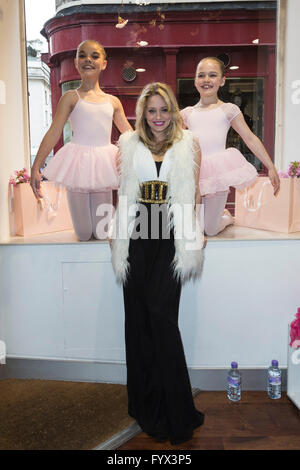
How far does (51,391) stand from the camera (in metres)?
2.57

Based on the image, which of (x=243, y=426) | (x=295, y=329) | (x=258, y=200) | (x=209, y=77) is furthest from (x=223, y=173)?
(x=243, y=426)

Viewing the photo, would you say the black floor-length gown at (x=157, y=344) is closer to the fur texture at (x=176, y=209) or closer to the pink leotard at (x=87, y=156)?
the fur texture at (x=176, y=209)

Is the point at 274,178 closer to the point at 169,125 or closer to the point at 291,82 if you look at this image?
the point at 291,82

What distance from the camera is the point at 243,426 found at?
2219mm

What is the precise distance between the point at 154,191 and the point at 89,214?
69 cm

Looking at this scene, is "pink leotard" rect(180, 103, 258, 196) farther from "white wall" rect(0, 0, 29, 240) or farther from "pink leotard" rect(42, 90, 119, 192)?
"white wall" rect(0, 0, 29, 240)

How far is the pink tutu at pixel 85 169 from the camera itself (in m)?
2.45

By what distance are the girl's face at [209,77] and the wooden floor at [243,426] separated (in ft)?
5.92

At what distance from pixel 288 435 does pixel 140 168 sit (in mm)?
1503

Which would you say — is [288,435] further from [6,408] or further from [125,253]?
[6,408]

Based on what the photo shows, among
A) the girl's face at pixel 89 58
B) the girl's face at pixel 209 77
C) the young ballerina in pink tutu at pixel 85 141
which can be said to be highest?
the girl's face at pixel 89 58

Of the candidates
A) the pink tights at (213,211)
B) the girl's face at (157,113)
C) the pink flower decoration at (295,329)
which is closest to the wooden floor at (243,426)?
the pink flower decoration at (295,329)

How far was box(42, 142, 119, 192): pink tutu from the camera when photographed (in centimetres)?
245
